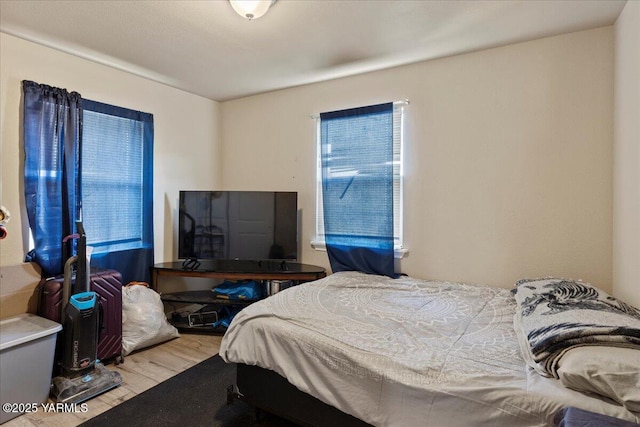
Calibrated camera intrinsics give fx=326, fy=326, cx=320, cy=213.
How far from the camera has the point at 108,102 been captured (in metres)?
2.92

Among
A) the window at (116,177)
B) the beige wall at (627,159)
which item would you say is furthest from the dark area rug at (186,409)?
the beige wall at (627,159)

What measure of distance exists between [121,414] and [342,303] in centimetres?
147

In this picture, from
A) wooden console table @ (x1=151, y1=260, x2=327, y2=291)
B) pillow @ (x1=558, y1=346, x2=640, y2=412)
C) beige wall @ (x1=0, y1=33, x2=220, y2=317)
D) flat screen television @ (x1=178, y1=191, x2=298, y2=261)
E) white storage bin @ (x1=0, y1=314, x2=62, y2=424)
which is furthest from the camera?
flat screen television @ (x1=178, y1=191, x2=298, y2=261)

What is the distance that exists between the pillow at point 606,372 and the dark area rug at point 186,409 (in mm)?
1458

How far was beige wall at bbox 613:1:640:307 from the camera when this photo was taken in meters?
1.74

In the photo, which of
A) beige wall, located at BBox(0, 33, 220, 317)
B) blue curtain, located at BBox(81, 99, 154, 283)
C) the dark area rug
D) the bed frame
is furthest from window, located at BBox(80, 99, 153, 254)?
the bed frame

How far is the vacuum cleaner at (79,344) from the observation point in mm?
2096

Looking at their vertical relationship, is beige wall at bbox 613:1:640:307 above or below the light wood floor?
above

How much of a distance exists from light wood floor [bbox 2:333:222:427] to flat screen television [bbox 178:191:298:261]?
2.71ft

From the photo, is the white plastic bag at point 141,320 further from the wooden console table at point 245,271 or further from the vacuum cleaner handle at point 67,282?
the vacuum cleaner handle at point 67,282

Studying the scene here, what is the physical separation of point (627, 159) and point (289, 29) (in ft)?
7.36

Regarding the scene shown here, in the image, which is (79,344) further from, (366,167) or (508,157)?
(508,157)

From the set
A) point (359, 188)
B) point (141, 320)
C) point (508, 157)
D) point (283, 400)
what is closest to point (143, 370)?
point (141, 320)

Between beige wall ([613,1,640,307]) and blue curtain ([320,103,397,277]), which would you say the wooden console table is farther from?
beige wall ([613,1,640,307])
